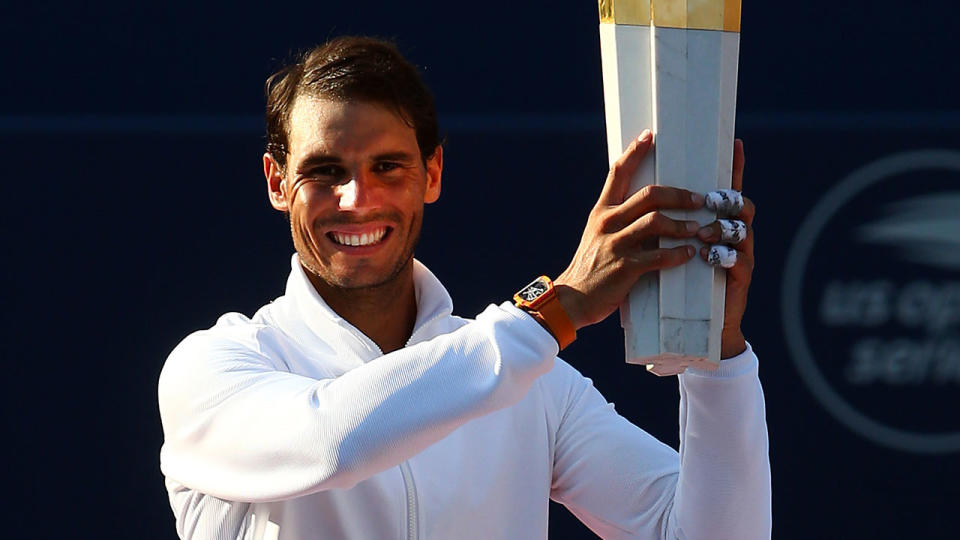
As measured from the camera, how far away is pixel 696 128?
148 cm

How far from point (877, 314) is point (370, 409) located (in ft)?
5.64

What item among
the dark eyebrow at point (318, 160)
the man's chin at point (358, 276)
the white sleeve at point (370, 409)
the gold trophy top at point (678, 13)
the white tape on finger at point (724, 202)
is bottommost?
the white sleeve at point (370, 409)

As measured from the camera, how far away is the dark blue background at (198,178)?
2.67 metres

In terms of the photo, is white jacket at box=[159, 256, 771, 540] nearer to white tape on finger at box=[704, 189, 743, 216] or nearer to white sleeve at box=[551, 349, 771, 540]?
white sleeve at box=[551, 349, 771, 540]

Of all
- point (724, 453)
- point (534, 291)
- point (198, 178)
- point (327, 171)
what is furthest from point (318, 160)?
point (198, 178)

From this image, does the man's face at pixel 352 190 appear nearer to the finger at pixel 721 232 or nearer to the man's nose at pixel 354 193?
the man's nose at pixel 354 193

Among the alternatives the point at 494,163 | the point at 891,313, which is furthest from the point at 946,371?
the point at 494,163

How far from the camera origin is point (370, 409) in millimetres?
1396

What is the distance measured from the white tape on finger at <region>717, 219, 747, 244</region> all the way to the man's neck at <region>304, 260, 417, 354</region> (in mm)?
509

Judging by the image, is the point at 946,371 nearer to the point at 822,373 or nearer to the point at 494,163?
the point at 822,373

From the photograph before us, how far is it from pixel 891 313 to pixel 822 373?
18cm

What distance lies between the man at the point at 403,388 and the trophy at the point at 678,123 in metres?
0.03

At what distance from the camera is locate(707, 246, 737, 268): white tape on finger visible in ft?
4.78

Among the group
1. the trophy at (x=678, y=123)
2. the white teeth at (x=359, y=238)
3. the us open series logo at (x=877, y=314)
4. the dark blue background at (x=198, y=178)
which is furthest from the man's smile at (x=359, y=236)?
the us open series logo at (x=877, y=314)
